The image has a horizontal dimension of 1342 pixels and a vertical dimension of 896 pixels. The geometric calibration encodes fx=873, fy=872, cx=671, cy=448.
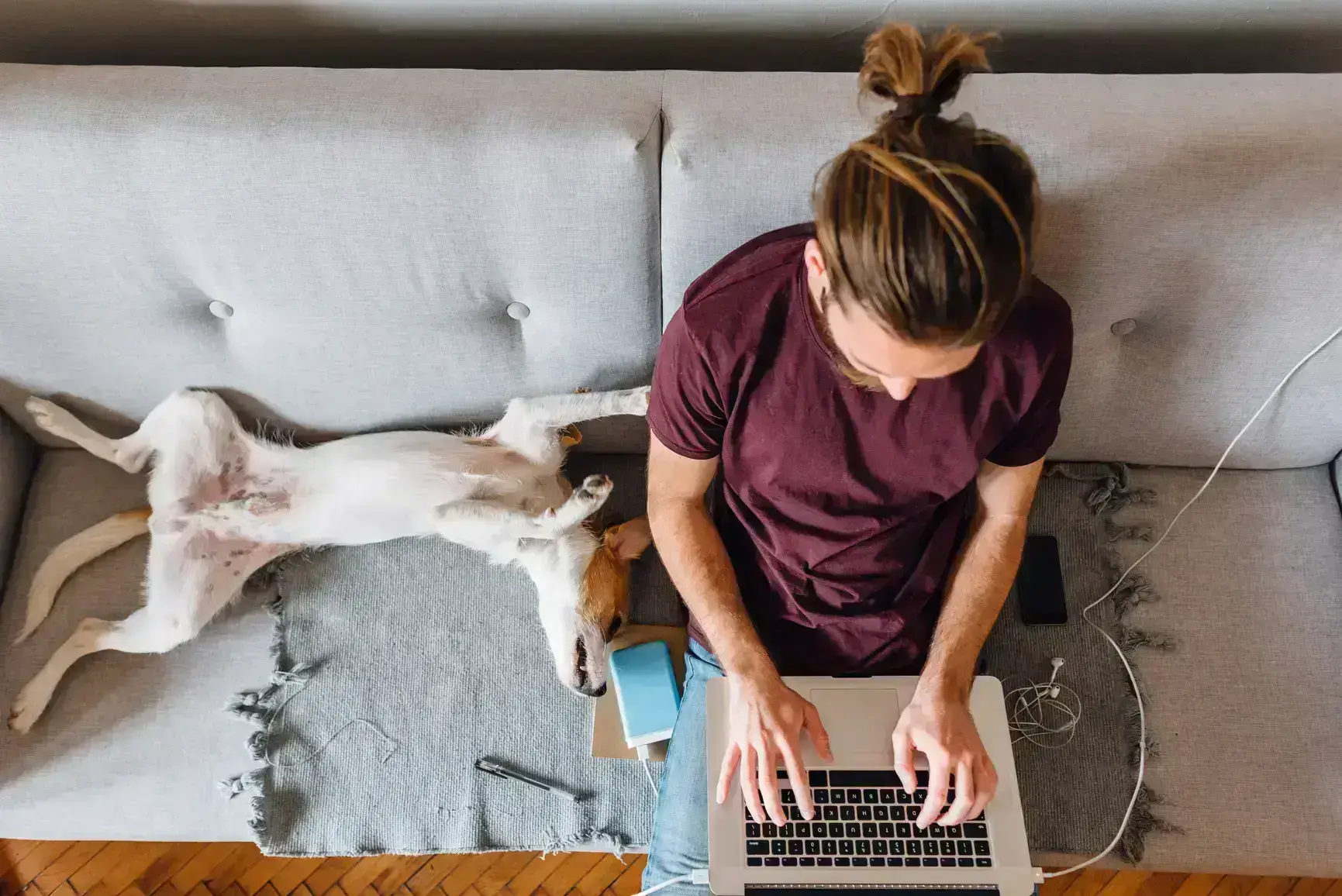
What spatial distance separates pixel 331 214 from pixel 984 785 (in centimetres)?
108

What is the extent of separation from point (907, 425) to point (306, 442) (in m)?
1.07

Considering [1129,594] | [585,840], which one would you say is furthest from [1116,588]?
[585,840]

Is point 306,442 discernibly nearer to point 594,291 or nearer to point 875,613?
point 594,291

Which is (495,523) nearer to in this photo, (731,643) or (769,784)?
(731,643)

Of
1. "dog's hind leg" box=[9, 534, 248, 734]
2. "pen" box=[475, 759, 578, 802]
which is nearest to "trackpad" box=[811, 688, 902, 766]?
"pen" box=[475, 759, 578, 802]

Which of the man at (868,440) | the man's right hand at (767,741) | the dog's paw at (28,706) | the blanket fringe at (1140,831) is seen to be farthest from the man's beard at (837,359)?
the dog's paw at (28,706)

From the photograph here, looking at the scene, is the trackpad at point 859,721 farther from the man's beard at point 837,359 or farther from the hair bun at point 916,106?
the hair bun at point 916,106

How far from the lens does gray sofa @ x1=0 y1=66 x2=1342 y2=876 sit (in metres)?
1.07

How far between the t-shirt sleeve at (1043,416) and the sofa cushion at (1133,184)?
6.2 inches

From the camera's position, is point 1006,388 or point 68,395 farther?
point 68,395

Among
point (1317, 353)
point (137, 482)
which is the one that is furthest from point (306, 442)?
point (1317, 353)

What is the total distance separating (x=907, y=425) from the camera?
3.30 feet

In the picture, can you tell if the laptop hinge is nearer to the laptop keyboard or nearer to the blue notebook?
the laptop keyboard

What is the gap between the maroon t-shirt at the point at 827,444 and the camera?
98 centimetres
